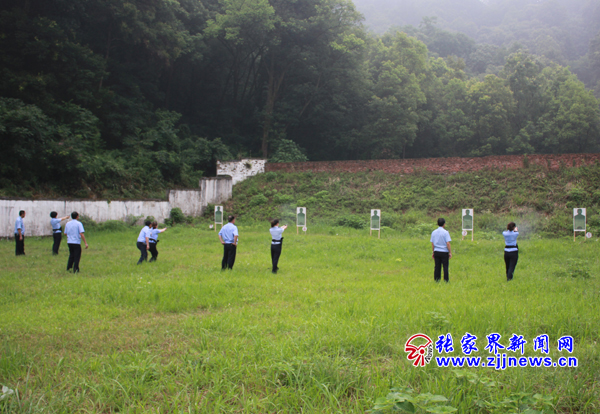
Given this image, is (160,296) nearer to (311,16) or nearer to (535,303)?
(535,303)

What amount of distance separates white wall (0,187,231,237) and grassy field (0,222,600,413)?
713cm

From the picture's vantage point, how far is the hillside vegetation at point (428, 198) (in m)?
18.5

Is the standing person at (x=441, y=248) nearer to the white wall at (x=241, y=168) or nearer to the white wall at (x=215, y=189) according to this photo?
the white wall at (x=215, y=189)

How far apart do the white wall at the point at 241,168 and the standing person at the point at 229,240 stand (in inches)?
693

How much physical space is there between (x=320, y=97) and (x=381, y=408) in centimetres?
3261

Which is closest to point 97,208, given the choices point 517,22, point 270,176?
point 270,176

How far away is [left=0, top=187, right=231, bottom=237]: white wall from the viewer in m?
15.3

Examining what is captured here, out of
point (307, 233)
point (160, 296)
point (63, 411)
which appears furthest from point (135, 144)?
point (63, 411)

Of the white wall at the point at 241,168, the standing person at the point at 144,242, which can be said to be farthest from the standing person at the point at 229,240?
the white wall at the point at 241,168

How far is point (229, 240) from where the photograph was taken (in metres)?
9.36

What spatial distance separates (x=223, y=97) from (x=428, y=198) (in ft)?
69.6

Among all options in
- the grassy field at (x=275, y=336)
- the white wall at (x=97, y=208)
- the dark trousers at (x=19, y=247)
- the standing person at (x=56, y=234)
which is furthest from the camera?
the white wall at (x=97, y=208)

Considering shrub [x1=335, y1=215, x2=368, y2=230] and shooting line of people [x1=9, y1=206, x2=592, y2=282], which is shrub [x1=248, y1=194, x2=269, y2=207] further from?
shooting line of people [x1=9, y1=206, x2=592, y2=282]

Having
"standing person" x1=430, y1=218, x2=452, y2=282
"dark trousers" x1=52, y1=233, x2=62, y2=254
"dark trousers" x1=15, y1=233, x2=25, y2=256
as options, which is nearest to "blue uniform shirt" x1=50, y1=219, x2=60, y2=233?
"dark trousers" x1=52, y1=233, x2=62, y2=254
